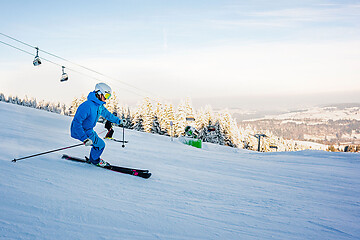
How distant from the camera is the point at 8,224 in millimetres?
2109

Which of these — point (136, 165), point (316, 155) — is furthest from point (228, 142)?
point (136, 165)

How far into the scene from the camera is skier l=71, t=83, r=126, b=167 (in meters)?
4.38

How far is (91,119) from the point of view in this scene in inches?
179

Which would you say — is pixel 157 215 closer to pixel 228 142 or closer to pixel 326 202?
pixel 326 202

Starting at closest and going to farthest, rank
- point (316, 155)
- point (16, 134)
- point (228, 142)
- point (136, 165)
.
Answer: point (136, 165) → point (16, 134) → point (316, 155) → point (228, 142)

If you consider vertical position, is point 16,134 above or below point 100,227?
above

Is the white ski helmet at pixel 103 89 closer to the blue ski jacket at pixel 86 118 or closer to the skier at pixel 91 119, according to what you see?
the skier at pixel 91 119

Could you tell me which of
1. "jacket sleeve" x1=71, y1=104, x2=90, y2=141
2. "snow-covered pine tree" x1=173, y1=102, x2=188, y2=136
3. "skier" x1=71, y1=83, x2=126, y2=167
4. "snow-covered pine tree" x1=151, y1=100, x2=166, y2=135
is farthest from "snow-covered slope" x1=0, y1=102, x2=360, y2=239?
"snow-covered pine tree" x1=173, y1=102, x2=188, y2=136

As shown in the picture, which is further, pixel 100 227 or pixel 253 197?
pixel 253 197

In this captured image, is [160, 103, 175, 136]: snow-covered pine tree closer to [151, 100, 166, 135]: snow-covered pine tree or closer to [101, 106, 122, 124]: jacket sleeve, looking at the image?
[151, 100, 166, 135]: snow-covered pine tree

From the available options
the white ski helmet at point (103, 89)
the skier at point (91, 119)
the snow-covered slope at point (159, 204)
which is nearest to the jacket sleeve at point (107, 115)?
the skier at point (91, 119)

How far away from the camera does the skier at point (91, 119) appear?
4.38 metres

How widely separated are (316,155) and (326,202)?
6974 mm

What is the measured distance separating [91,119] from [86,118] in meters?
0.10
